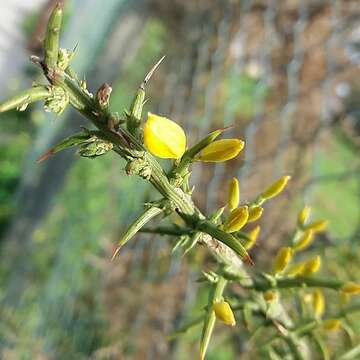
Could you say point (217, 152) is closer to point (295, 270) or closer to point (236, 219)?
point (236, 219)

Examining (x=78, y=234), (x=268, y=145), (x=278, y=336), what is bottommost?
(x=78, y=234)

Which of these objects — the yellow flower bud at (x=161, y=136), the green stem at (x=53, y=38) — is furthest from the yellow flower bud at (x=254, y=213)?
the green stem at (x=53, y=38)

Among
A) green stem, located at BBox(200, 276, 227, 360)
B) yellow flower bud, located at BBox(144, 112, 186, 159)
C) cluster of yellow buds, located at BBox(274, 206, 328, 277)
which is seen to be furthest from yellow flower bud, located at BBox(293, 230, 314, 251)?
yellow flower bud, located at BBox(144, 112, 186, 159)

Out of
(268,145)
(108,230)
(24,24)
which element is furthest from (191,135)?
(24,24)

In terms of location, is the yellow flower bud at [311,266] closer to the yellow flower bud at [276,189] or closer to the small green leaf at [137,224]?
the yellow flower bud at [276,189]

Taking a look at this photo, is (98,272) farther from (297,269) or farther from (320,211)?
(297,269)
